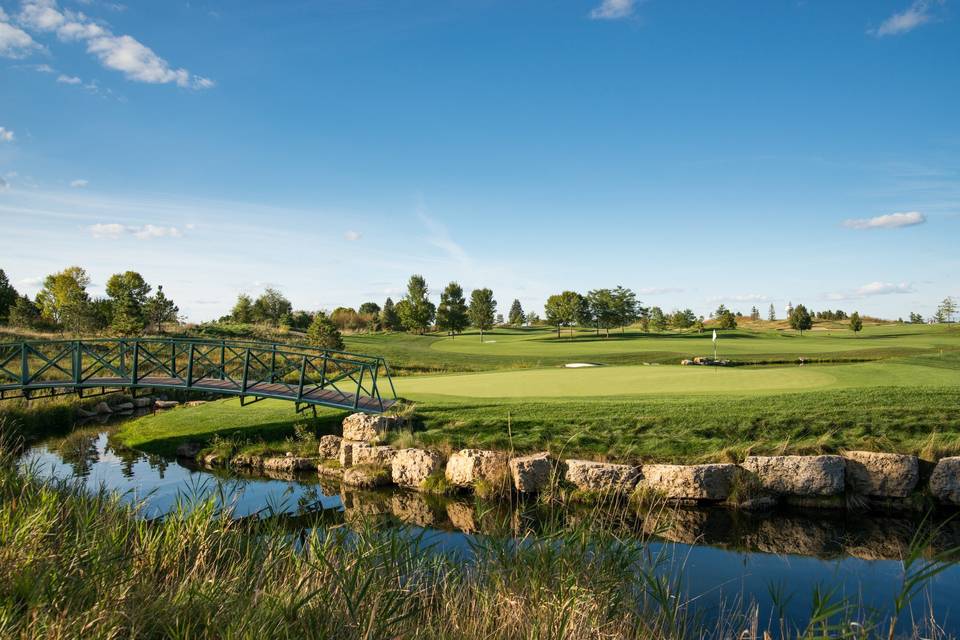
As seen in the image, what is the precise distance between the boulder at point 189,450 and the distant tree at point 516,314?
79.8m

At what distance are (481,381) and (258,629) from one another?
50.6ft

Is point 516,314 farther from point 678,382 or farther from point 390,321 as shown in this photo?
point 678,382

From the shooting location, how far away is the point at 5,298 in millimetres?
45312

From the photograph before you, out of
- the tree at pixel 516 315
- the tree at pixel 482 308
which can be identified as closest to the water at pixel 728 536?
the tree at pixel 482 308

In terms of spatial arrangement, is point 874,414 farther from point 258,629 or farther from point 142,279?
point 142,279

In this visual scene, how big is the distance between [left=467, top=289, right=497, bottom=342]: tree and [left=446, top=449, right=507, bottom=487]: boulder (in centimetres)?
4688

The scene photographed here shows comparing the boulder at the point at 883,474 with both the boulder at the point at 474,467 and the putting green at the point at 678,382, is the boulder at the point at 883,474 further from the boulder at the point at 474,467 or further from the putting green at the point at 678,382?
the boulder at the point at 474,467

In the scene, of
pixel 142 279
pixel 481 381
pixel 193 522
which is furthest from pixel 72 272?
pixel 193 522

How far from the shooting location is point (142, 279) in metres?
51.4

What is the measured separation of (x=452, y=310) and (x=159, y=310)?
26477 millimetres

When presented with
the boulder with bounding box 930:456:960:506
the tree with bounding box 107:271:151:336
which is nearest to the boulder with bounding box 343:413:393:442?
the boulder with bounding box 930:456:960:506

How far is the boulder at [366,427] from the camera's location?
13.0m

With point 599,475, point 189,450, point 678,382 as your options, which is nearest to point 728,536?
point 599,475

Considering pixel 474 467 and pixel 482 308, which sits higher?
pixel 482 308
